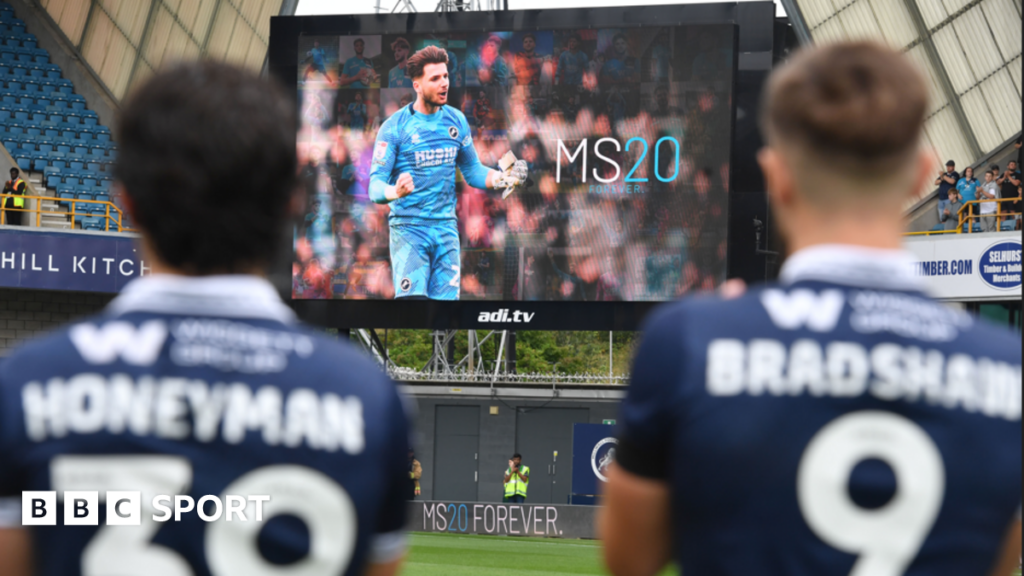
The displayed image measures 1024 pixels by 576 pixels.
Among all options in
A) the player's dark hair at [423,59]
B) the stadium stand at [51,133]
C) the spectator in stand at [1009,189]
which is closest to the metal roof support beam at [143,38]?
the stadium stand at [51,133]

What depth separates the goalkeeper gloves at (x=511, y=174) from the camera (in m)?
17.8

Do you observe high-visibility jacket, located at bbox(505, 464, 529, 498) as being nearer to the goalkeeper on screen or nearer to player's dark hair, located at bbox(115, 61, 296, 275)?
the goalkeeper on screen

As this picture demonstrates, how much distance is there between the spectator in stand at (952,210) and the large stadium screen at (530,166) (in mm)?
7203

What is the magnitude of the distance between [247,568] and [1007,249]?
20.1 meters

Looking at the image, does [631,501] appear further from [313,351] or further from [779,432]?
[313,351]

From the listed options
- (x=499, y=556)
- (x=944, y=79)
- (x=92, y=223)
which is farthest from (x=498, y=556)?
(x=944, y=79)

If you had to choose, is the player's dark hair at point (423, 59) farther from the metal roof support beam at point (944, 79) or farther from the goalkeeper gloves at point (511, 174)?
the metal roof support beam at point (944, 79)

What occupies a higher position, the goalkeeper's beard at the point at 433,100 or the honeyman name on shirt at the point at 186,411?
the goalkeeper's beard at the point at 433,100

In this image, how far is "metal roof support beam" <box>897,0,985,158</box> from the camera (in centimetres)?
2694

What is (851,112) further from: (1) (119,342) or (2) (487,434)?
(2) (487,434)

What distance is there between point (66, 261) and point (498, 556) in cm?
1156

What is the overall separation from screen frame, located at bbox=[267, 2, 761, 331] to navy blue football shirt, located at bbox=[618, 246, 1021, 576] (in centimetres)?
1563

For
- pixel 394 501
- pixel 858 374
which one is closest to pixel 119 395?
pixel 394 501

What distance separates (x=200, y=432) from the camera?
Result: 158cm
